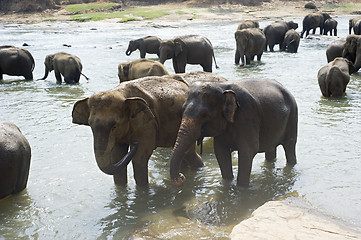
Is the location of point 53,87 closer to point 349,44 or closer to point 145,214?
point 349,44

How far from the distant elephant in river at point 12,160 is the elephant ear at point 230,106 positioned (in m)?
2.57

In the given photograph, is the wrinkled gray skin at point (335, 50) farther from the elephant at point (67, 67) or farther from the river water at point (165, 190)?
the elephant at point (67, 67)

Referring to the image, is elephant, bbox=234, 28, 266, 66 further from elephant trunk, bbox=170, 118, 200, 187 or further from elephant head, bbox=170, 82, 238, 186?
elephant trunk, bbox=170, 118, 200, 187

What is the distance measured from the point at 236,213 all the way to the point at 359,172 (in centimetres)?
220

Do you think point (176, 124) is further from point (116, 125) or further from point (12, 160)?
point (12, 160)

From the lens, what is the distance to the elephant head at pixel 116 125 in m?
5.37

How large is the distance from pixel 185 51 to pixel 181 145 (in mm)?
10238

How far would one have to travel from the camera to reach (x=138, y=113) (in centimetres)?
570

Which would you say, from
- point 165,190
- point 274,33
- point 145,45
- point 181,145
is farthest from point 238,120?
point 274,33

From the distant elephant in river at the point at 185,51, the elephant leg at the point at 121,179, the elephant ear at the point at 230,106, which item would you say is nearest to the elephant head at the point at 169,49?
the distant elephant in river at the point at 185,51

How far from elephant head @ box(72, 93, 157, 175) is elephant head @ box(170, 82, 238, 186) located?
567mm

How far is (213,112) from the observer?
5566 mm

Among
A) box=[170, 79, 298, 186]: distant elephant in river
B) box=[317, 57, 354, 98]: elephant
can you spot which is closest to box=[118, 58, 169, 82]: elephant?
box=[170, 79, 298, 186]: distant elephant in river

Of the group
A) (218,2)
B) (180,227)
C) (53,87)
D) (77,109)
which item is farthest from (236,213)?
(218,2)
